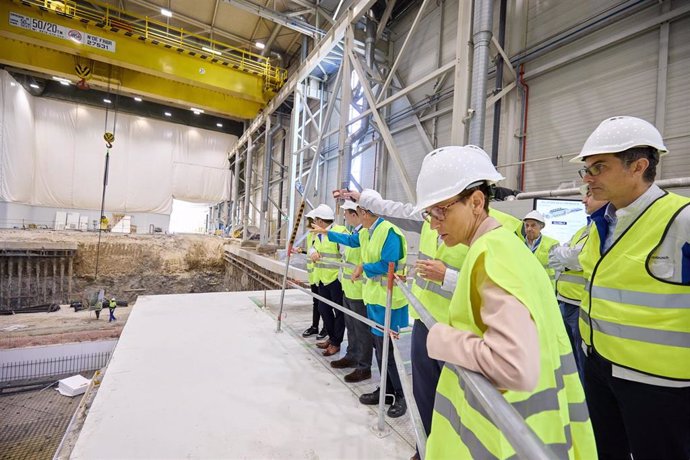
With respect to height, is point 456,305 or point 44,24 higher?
point 44,24

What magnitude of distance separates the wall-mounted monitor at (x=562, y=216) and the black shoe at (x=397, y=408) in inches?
127

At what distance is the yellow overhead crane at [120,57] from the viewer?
30.0ft

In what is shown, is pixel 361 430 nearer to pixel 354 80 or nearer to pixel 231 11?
pixel 354 80

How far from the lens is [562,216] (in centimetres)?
430

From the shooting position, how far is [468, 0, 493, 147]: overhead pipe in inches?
159

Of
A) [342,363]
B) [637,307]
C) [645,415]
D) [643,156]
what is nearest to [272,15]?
[342,363]

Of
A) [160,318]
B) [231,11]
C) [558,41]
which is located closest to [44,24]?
[231,11]

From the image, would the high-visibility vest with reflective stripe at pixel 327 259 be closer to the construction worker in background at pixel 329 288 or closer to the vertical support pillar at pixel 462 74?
the construction worker in background at pixel 329 288

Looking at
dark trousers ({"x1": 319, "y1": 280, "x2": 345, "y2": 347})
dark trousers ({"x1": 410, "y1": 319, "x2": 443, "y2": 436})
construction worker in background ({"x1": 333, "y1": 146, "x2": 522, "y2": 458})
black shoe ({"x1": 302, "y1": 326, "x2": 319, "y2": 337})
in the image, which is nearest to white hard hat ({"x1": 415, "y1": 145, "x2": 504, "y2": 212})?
construction worker in background ({"x1": 333, "y1": 146, "x2": 522, "y2": 458})

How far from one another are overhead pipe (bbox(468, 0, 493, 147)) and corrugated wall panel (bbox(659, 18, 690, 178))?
2.10 m

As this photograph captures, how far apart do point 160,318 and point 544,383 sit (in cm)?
514

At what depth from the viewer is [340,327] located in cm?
378

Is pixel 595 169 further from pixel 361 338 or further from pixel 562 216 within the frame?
pixel 562 216

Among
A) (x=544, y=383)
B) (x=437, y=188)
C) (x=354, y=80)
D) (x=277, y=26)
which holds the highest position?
(x=277, y=26)
